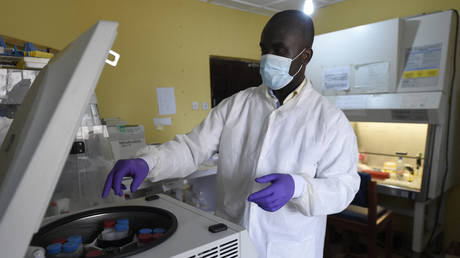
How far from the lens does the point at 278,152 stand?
101 centimetres

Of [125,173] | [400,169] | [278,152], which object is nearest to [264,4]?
[400,169]

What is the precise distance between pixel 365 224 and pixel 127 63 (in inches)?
95.4

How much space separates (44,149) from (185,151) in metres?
0.75

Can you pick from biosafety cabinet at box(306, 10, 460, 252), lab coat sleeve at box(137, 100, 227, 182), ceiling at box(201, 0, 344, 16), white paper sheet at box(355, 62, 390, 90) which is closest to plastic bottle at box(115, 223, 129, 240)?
lab coat sleeve at box(137, 100, 227, 182)

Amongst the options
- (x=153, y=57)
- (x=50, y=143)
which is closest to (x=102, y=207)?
(x=50, y=143)

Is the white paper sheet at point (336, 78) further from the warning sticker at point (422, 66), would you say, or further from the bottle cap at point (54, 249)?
the bottle cap at point (54, 249)

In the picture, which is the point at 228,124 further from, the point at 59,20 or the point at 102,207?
the point at 59,20

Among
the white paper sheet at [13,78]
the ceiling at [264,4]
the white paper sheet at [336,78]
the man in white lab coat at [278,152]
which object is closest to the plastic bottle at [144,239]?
the man in white lab coat at [278,152]

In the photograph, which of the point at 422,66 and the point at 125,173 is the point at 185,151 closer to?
the point at 125,173

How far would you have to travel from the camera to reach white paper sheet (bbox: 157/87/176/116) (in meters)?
2.94

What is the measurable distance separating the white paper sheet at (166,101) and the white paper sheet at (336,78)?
1572 mm

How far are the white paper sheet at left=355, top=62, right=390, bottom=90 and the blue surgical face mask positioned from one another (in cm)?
167

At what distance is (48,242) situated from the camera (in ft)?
2.18

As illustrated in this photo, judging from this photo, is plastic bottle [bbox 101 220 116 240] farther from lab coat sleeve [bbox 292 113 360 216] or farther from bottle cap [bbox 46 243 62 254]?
lab coat sleeve [bbox 292 113 360 216]
